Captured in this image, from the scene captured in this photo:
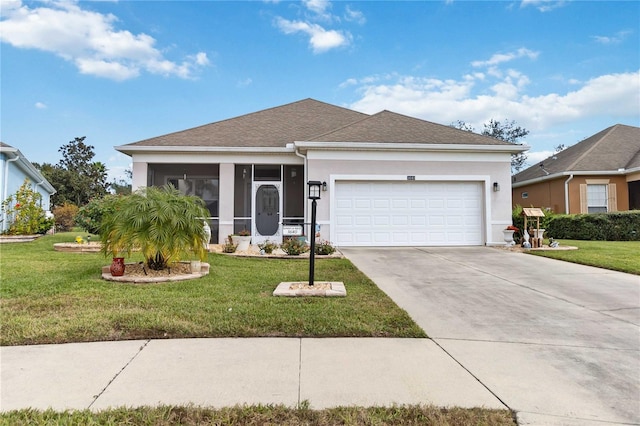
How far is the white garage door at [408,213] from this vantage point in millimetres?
11695

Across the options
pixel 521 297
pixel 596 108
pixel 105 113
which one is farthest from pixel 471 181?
pixel 596 108

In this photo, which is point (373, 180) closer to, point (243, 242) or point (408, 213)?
point (408, 213)

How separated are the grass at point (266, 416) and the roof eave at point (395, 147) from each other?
9.73 metres

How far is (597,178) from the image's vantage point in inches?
636

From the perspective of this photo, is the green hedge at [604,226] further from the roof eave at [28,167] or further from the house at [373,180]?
the roof eave at [28,167]

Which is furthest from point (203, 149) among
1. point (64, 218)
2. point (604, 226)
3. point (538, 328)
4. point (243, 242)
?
point (604, 226)

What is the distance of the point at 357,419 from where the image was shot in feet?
6.93

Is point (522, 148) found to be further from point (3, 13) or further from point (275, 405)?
point (3, 13)

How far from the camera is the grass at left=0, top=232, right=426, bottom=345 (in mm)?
3629

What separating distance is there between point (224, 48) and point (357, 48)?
19.5ft

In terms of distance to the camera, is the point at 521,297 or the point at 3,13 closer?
the point at 521,297

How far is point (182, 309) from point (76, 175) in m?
35.0

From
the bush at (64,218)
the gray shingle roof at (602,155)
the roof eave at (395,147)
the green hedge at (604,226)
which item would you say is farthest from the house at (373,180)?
the bush at (64,218)

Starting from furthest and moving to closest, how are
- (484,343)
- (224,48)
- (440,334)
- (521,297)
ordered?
(224,48) → (521,297) → (440,334) → (484,343)
